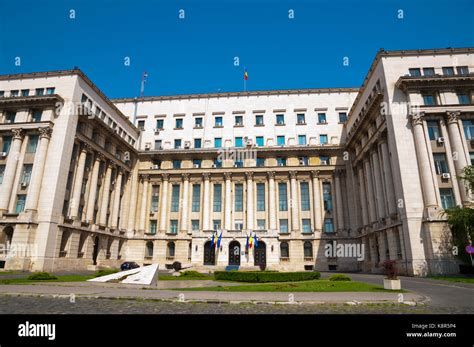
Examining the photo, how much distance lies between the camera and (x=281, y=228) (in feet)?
175

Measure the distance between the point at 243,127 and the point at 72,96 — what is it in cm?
2973

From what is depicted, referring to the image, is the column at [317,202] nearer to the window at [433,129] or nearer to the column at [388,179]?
the column at [388,179]

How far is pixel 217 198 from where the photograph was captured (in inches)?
2188

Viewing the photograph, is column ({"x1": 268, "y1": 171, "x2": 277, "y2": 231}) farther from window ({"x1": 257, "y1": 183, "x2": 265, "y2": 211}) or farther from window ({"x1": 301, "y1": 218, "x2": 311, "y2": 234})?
window ({"x1": 301, "y1": 218, "x2": 311, "y2": 234})

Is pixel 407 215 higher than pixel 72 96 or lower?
lower

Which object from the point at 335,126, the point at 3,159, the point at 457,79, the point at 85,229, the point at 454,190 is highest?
the point at 335,126

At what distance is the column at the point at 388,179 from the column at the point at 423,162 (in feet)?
12.8

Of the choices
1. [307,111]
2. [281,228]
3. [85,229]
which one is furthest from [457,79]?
[85,229]

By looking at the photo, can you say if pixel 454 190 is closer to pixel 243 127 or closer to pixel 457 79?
pixel 457 79

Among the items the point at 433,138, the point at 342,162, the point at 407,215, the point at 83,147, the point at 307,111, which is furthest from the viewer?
the point at 307,111

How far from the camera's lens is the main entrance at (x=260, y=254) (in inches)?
1923

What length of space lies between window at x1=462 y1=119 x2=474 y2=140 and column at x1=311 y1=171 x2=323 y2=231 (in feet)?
75.0

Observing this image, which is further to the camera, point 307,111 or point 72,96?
point 307,111

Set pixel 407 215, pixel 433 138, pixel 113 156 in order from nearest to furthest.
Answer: pixel 407 215 → pixel 433 138 → pixel 113 156
